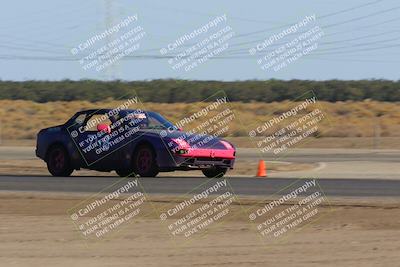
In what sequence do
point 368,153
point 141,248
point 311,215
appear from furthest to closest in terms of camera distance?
point 368,153, point 311,215, point 141,248

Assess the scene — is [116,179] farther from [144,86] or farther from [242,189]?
[144,86]

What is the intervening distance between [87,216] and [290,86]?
6980 cm

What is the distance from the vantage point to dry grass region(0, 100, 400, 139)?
55.3 metres

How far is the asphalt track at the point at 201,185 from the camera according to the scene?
19.0m

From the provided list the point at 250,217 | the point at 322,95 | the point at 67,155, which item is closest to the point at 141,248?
the point at 250,217

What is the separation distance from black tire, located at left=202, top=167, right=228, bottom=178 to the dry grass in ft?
95.8

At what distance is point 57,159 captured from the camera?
23562 millimetres

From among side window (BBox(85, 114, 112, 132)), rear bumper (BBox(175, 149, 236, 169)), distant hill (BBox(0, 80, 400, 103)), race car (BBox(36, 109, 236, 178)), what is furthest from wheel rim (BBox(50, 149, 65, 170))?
distant hill (BBox(0, 80, 400, 103))

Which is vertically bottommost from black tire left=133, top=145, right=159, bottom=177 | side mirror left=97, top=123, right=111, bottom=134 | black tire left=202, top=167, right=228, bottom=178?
black tire left=202, top=167, right=228, bottom=178

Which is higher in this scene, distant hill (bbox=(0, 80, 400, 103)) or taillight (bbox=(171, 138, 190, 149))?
taillight (bbox=(171, 138, 190, 149))

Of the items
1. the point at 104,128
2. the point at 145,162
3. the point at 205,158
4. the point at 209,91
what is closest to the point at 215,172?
the point at 205,158

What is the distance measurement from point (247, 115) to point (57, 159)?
4756cm

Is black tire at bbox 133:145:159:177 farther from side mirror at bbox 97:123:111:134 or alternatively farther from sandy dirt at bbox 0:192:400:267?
sandy dirt at bbox 0:192:400:267

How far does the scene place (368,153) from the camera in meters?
36.4
